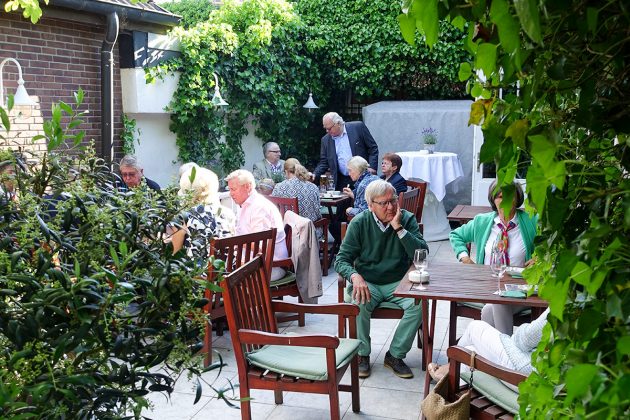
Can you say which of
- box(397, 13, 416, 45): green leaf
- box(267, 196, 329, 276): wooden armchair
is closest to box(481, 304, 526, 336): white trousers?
box(267, 196, 329, 276): wooden armchair

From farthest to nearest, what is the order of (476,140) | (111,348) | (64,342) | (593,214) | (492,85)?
(476,140)
(111,348)
(64,342)
(492,85)
(593,214)

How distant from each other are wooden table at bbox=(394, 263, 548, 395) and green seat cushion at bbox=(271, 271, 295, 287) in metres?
1.34

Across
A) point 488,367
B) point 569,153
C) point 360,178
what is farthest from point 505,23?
point 360,178

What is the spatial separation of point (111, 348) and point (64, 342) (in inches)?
5.1

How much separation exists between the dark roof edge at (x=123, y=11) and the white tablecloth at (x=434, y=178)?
3.55 m

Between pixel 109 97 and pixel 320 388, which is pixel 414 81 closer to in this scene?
pixel 109 97

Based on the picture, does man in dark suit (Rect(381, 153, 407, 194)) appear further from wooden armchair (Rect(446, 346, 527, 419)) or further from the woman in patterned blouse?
wooden armchair (Rect(446, 346, 527, 419))

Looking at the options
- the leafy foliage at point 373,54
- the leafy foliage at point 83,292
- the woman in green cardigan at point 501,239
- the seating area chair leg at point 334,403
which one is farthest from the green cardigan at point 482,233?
the leafy foliage at point 373,54

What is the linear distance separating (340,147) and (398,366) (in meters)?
4.72

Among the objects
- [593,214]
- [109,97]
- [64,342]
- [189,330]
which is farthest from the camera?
[109,97]

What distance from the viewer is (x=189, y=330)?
5.91ft

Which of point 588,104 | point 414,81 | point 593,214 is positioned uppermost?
point 414,81

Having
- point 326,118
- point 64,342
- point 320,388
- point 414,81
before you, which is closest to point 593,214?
point 64,342

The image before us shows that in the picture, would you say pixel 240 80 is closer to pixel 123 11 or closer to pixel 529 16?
pixel 123 11
